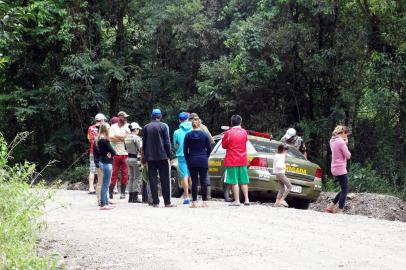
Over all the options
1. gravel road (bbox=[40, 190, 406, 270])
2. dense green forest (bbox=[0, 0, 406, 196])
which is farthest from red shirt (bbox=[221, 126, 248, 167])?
dense green forest (bbox=[0, 0, 406, 196])

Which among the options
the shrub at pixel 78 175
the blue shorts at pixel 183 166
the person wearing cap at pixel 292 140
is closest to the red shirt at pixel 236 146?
the blue shorts at pixel 183 166

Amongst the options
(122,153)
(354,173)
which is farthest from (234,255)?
(354,173)

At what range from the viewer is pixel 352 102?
77.9 ft

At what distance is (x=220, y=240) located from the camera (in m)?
10.5

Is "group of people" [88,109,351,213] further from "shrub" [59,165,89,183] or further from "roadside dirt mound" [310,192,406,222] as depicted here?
"shrub" [59,165,89,183]

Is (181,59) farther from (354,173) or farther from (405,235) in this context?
(405,235)

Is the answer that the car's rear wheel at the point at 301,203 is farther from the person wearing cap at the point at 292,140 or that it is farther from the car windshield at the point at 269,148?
the person wearing cap at the point at 292,140

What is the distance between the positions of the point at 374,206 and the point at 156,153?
5860 mm

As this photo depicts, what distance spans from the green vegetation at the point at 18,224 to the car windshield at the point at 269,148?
24.1 feet

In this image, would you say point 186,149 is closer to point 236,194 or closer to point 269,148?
point 236,194

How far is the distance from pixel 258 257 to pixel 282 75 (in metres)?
17.0

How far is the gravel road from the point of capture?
29.6 ft

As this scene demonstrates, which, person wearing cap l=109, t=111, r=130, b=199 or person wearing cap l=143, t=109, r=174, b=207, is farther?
person wearing cap l=109, t=111, r=130, b=199

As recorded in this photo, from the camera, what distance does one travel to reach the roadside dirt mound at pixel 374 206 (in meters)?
17.5
